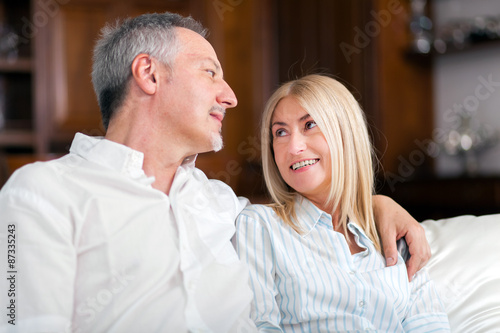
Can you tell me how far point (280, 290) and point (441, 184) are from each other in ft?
7.15

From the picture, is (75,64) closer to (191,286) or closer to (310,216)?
(310,216)

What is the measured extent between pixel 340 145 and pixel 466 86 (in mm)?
2516

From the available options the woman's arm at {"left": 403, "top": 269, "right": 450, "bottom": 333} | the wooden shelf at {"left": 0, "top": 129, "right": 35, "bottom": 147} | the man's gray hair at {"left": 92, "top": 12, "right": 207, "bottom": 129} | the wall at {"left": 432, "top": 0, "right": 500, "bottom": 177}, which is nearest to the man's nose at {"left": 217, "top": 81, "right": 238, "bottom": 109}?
the man's gray hair at {"left": 92, "top": 12, "right": 207, "bottom": 129}

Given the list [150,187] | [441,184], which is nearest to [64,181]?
[150,187]

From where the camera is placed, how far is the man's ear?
1.23 meters

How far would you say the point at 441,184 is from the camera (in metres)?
3.14

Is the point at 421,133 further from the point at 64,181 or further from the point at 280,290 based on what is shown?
the point at 64,181

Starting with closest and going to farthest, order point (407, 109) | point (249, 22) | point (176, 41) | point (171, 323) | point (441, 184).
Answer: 1. point (171, 323)
2. point (176, 41)
3. point (441, 184)
4. point (407, 109)
5. point (249, 22)

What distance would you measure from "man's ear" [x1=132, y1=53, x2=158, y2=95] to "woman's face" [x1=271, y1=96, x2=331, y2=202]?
31cm

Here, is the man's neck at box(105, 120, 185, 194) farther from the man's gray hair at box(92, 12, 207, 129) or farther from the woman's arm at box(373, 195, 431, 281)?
the woman's arm at box(373, 195, 431, 281)

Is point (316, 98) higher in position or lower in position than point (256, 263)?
higher

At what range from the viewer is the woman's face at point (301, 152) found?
50.8 inches

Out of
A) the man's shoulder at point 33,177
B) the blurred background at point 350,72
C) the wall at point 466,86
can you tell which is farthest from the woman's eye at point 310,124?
the wall at point 466,86

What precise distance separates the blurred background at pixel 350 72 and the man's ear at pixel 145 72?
5.59ft
